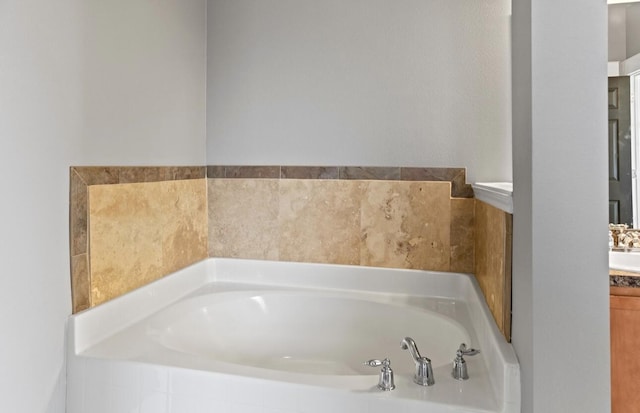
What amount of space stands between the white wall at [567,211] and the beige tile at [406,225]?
1.06m

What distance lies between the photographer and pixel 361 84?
2.18 meters

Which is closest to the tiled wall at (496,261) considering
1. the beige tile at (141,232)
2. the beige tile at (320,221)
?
the beige tile at (320,221)

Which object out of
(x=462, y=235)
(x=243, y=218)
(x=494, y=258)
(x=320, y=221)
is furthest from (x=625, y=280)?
(x=243, y=218)

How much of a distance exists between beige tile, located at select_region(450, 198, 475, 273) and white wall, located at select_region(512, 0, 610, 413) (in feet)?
3.43

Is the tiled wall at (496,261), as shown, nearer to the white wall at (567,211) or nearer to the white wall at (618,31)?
the white wall at (567,211)

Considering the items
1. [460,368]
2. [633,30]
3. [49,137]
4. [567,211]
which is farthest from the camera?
[633,30]

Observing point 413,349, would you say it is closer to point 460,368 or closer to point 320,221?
point 460,368

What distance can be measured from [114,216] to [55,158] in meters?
0.34

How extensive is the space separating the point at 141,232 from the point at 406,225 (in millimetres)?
1244

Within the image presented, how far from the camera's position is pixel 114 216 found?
169 cm

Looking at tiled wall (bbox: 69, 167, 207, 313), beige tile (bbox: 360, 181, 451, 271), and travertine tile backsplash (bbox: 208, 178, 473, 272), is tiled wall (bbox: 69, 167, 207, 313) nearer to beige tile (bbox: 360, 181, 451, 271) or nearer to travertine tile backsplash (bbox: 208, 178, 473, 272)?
→ travertine tile backsplash (bbox: 208, 178, 473, 272)

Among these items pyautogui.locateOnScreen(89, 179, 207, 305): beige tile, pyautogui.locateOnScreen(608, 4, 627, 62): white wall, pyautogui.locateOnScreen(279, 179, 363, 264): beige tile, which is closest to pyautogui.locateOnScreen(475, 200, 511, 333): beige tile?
pyautogui.locateOnScreen(279, 179, 363, 264): beige tile

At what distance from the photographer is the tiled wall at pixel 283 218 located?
5.91 feet

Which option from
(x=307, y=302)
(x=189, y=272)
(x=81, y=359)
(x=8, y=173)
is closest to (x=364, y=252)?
(x=307, y=302)
